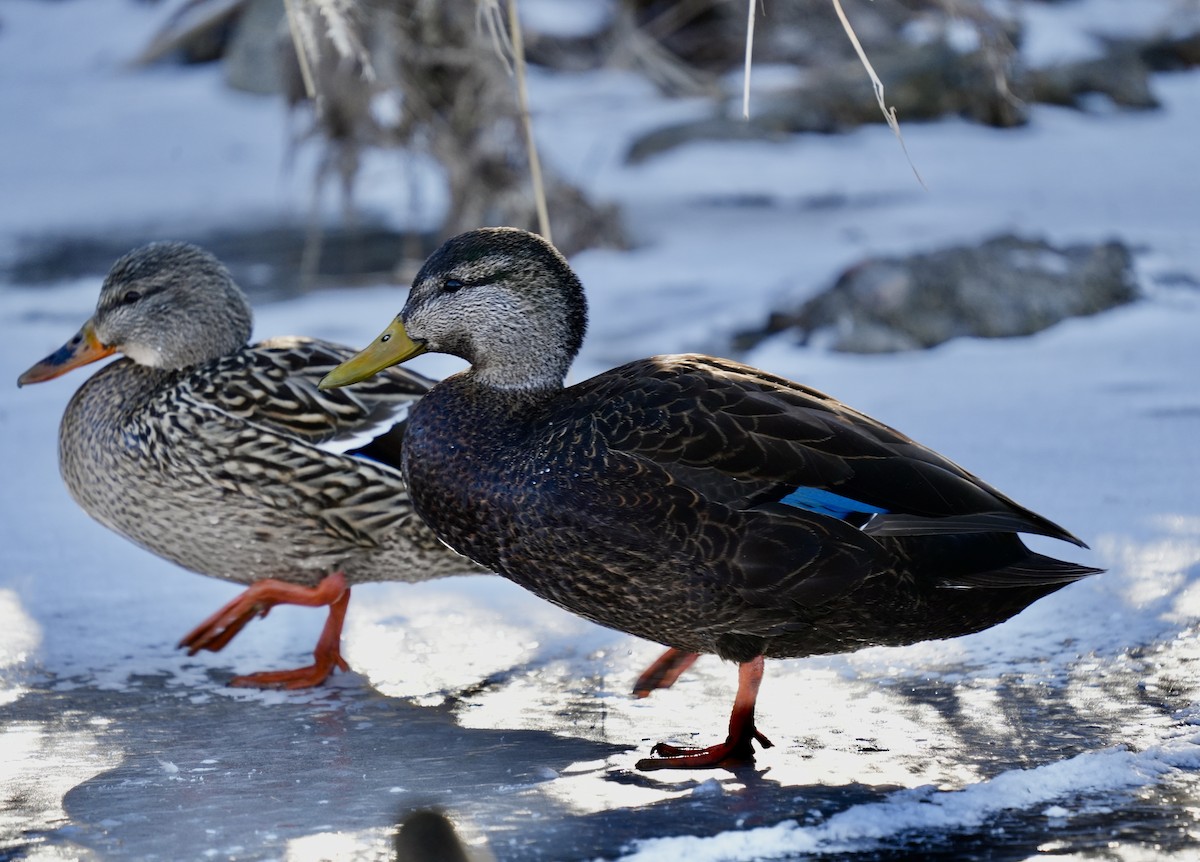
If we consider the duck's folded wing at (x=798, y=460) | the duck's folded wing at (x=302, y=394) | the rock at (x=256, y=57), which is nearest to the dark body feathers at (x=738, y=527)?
the duck's folded wing at (x=798, y=460)

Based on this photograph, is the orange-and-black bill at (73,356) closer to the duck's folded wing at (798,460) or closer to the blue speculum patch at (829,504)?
the duck's folded wing at (798,460)

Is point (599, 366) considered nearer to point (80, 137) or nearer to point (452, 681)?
point (452, 681)

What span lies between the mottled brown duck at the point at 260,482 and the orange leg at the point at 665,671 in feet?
2.07

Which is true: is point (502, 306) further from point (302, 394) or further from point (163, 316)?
point (163, 316)

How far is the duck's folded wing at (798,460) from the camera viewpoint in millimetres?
2904

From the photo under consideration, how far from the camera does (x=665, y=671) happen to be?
343 centimetres

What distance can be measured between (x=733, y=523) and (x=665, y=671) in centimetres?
67

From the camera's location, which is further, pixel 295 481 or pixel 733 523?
pixel 295 481

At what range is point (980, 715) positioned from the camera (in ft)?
10.3

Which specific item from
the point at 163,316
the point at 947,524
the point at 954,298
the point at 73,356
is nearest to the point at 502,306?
the point at 947,524

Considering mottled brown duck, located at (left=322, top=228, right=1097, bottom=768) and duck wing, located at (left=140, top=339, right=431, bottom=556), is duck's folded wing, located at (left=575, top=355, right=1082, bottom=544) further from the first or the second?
duck wing, located at (left=140, top=339, right=431, bottom=556)

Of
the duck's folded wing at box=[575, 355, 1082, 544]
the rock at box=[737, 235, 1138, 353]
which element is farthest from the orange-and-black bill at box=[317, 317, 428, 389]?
the rock at box=[737, 235, 1138, 353]

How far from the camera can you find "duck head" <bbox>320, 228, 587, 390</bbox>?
10.9 ft

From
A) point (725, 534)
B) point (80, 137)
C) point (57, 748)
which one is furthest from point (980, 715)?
point (80, 137)
